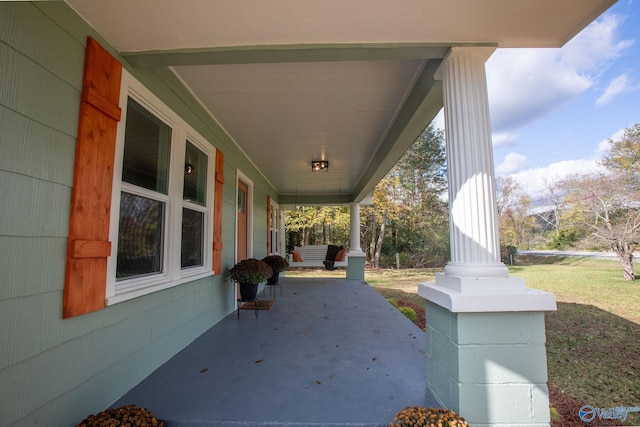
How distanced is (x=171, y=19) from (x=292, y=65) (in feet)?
3.09

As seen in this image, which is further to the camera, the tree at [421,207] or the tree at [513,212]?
the tree at [513,212]

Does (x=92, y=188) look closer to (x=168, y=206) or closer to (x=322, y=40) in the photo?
(x=168, y=206)

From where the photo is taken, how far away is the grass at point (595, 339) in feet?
9.74

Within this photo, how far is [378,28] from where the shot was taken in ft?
5.44

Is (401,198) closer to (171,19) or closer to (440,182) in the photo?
(440,182)

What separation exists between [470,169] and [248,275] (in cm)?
277

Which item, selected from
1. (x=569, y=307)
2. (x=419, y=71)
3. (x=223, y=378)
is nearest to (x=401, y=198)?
(x=569, y=307)

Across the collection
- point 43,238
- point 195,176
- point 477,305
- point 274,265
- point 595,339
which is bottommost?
point 595,339

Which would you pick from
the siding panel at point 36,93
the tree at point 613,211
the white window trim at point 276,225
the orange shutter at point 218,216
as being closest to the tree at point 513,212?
the tree at point 613,211

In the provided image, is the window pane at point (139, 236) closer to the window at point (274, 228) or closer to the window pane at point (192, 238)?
the window pane at point (192, 238)

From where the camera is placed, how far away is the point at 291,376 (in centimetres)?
211

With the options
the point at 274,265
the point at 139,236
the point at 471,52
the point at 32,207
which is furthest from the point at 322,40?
the point at 274,265

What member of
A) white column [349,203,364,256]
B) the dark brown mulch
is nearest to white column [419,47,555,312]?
the dark brown mulch

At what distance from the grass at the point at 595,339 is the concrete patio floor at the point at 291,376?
188cm
